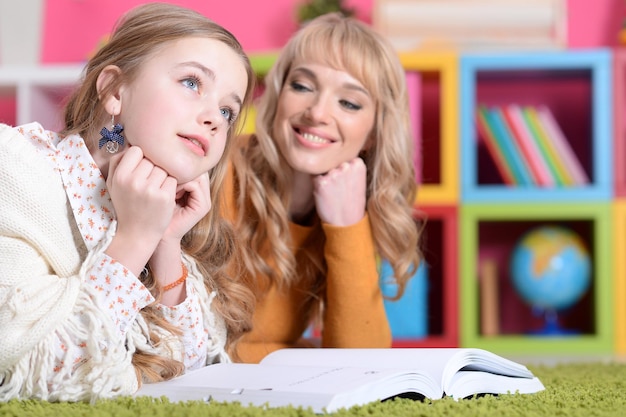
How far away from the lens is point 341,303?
1732mm

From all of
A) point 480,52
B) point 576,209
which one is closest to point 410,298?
point 576,209

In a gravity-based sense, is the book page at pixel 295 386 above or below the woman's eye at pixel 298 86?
below

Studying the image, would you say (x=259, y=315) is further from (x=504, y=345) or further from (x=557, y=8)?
(x=557, y=8)

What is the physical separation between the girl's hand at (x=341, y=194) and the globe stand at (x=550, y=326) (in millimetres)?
1365

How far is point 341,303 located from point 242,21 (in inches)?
69.6

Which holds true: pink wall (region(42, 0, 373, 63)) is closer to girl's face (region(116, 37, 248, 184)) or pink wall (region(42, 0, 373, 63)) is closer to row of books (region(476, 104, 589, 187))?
row of books (region(476, 104, 589, 187))

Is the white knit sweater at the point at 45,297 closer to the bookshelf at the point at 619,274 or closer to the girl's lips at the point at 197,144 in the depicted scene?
the girl's lips at the point at 197,144

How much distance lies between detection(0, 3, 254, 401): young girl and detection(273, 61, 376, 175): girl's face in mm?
359

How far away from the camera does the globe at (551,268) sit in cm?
273

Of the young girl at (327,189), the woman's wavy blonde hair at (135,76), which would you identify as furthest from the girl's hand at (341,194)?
the woman's wavy blonde hair at (135,76)

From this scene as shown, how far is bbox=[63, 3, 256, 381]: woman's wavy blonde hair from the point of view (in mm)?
1235

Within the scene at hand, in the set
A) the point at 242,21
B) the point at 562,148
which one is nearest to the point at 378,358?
the point at 562,148

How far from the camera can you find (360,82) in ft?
5.81

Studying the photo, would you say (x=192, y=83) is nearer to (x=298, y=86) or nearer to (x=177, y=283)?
(x=177, y=283)
